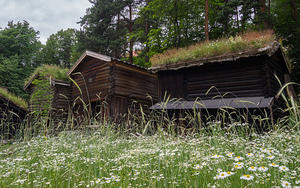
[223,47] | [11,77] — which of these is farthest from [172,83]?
[11,77]

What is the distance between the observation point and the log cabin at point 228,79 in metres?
10.2

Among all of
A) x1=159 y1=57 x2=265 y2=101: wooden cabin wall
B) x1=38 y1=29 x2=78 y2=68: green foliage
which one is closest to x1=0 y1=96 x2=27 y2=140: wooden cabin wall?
x1=159 y1=57 x2=265 y2=101: wooden cabin wall

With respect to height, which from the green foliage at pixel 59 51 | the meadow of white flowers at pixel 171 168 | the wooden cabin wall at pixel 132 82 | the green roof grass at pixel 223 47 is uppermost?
the green foliage at pixel 59 51

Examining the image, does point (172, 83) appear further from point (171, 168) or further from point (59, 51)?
point (59, 51)

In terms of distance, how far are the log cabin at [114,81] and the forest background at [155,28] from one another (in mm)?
5826

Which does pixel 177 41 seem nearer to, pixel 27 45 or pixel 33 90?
pixel 33 90

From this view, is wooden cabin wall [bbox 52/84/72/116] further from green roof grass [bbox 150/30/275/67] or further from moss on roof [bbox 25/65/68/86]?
green roof grass [bbox 150/30/275/67]

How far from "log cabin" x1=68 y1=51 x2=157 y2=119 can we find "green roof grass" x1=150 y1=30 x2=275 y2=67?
11.4 feet

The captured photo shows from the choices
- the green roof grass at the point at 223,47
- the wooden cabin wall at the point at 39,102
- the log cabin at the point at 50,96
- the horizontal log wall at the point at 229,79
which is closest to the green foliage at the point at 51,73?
the log cabin at the point at 50,96

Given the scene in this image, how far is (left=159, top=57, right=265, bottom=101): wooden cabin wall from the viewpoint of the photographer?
10.8 m

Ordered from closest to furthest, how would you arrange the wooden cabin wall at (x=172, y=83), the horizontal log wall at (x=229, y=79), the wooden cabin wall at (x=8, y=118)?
the wooden cabin wall at (x=8, y=118) → the horizontal log wall at (x=229, y=79) → the wooden cabin wall at (x=172, y=83)

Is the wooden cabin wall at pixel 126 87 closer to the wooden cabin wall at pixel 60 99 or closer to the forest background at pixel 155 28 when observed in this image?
the forest background at pixel 155 28

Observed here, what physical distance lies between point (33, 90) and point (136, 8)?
15.2 m

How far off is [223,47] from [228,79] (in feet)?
5.53
